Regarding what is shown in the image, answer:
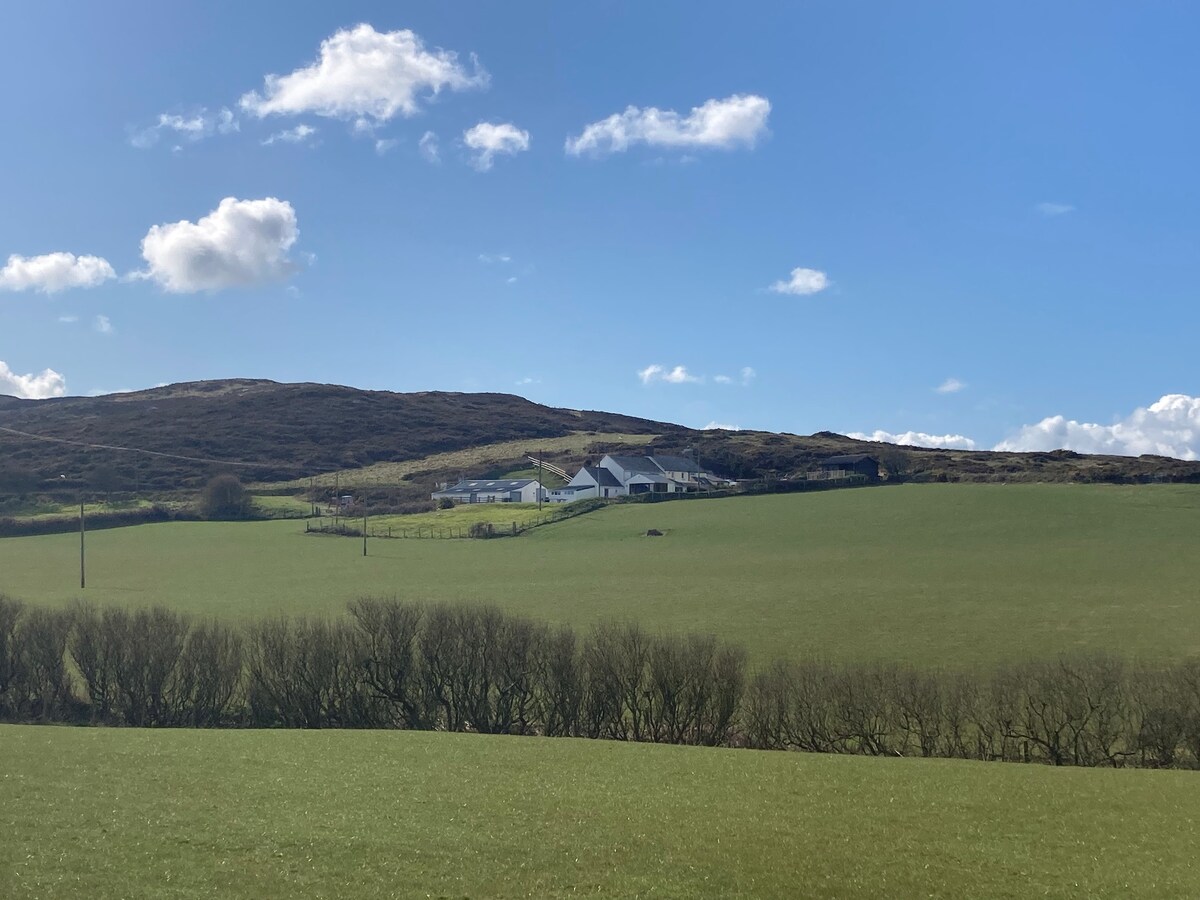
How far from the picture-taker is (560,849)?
17562mm

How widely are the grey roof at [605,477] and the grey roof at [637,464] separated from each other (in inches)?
99.9

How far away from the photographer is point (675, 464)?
461 ft

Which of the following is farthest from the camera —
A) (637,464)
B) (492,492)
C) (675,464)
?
(675,464)

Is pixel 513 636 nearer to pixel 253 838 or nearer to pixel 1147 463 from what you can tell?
pixel 253 838

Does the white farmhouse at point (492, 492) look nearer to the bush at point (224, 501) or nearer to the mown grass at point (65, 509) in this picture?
the bush at point (224, 501)

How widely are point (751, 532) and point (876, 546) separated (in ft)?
40.4

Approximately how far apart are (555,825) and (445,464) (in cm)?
16012

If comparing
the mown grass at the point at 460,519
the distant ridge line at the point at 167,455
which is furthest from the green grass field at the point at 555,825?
the distant ridge line at the point at 167,455

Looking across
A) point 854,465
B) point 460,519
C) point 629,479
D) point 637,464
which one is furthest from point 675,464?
point 460,519

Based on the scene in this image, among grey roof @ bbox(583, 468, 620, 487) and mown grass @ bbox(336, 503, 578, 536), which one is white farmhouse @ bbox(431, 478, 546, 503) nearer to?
grey roof @ bbox(583, 468, 620, 487)

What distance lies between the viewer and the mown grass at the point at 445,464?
506 feet

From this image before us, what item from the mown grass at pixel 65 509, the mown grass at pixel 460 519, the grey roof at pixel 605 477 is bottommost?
the mown grass at pixel 460 519

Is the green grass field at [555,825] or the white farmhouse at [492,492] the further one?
the white farmhouse at [492,492]

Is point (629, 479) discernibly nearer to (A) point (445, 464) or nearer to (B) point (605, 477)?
(B) point (605, 477)
